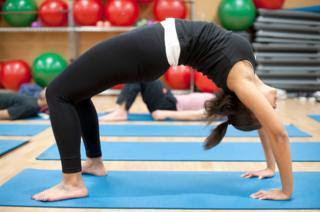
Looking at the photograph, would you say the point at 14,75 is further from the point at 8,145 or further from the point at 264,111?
the point at 264,111

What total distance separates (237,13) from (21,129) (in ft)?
10.8

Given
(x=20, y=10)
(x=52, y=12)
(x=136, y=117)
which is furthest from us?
(x=20, y=10)

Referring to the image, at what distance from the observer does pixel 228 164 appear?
227cm

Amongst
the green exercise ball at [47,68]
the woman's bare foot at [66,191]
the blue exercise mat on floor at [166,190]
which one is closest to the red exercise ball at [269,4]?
the green exercise ball at [47,68]

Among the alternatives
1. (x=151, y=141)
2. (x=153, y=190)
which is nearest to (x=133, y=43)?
(x=153, y=190)

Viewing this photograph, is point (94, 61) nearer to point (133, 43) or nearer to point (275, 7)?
point (133, 43)

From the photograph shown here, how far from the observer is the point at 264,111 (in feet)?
5.13

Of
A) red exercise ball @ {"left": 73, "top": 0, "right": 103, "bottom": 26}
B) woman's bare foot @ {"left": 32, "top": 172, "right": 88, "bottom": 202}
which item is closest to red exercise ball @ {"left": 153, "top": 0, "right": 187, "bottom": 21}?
red exercise ball @ {"left": 73, "top": 0, "right": 103, "bottom": 26}

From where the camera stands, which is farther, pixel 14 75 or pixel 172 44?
pixel 14 75

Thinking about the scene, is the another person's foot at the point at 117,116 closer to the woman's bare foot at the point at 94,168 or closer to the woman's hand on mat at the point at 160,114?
the woman's hand on mat at the point at 160,114

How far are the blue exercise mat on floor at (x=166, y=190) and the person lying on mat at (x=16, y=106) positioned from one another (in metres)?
1.72

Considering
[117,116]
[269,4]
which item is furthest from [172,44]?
[269,4]

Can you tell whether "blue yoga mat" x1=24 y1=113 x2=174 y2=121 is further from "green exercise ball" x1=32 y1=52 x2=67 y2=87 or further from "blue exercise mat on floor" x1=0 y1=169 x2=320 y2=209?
"blue exercise mat on floor" x1=0 y1=169 x2=320 y2=209

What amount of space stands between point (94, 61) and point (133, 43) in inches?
7.0
